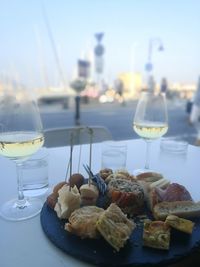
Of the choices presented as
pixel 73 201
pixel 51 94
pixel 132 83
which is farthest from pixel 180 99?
pixel 73 201

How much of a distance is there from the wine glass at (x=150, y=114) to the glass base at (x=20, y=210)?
37cm

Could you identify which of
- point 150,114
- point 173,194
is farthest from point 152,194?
point 150,114

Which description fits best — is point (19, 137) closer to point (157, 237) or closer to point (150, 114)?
point (157, 237)

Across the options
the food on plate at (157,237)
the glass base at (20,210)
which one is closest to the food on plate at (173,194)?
the food on plate at (157,237)

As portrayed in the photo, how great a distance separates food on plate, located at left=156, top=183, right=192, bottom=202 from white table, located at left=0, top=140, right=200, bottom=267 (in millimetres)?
98

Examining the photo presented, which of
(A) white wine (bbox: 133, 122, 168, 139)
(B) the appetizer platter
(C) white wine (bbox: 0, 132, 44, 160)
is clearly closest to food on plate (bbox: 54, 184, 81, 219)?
Result: (B) the appetizer platter

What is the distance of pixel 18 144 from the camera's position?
0.51 m

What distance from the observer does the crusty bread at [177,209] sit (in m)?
0.45

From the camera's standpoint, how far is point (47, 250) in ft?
1.27

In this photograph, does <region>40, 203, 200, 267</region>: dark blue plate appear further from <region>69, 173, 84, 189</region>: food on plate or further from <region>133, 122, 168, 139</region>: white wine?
<region>133, 122, 168, 139</region>: white wine

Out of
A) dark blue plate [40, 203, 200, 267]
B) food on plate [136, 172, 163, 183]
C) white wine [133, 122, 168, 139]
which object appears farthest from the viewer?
white wine [133, 122, 168, 139]

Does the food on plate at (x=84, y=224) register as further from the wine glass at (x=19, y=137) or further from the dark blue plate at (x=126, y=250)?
the wine glass at (x=19, y=137)

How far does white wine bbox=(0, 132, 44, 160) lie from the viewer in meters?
0.51

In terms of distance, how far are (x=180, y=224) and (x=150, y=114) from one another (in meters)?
0.45
